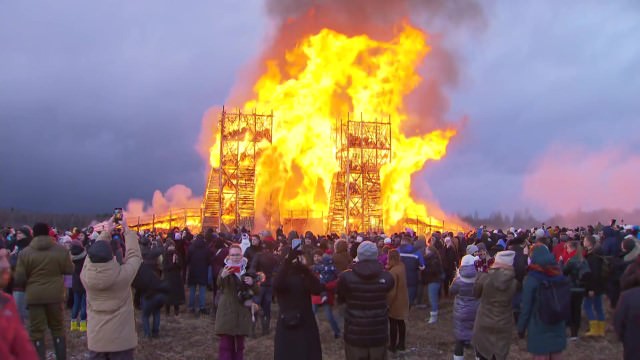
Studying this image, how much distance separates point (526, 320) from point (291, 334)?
2.91 m

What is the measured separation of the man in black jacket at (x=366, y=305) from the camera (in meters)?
6.54

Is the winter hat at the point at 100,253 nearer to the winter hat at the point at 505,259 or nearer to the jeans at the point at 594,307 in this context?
the winter hat at the point at 505,259

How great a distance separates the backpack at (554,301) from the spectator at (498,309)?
1.79ft

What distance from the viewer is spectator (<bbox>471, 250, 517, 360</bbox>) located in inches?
282

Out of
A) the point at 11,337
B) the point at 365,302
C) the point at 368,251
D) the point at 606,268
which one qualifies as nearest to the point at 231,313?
the point at 365,302

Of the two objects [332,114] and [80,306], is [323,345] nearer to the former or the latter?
[80,306]

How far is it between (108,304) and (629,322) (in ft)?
17.9

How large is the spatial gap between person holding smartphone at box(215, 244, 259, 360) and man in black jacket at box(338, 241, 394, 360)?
1.49 m

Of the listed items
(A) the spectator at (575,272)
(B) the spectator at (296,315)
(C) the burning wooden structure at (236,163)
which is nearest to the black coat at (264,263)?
(B) the spectator at (296,315)

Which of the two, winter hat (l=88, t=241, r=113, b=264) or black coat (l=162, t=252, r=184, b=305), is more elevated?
winter hat (l=88, t=241, r=113, b=264)

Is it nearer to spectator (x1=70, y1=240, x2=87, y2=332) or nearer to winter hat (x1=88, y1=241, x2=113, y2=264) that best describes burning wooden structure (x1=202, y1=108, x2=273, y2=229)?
spectator (x1=70, y1=240, x2=87, y2=332)

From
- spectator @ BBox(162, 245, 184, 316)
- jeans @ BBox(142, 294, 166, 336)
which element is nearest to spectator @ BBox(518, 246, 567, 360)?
jeans @ BBox(142, 294, 166, 336)

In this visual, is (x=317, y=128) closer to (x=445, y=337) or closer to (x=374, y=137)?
(x=374, y=137)

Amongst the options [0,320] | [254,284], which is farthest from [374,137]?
[0,320]
